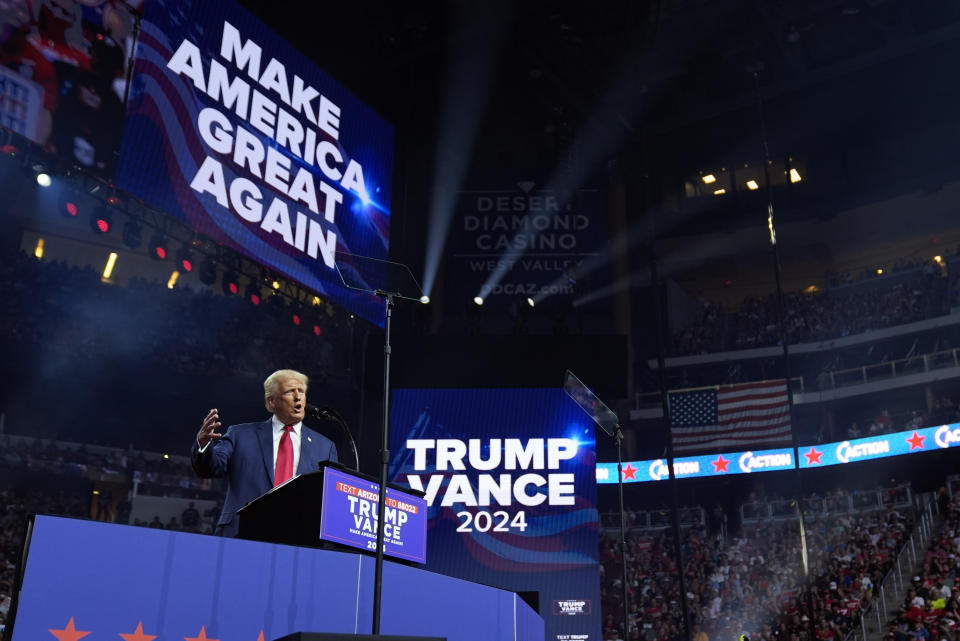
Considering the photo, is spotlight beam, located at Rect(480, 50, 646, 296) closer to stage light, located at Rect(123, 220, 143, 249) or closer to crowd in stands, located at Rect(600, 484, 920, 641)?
crowd in stands, located at Rect(600, 484, 920, 641)

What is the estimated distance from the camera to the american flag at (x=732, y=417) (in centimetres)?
2531

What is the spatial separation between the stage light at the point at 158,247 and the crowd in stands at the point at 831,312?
2305cm

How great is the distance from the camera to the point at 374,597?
13.8 ft

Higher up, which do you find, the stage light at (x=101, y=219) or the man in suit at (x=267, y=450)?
the stage light at (x=101, y=219)

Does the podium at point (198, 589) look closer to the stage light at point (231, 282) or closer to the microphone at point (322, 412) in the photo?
the microphone at point (322, 412)

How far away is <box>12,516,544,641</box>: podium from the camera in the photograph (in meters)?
3.04

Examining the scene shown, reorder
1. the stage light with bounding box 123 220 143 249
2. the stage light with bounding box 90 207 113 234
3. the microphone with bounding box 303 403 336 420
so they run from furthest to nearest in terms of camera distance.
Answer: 1. the stage light with bounding box 123 220 143 249
2. the stage light with bounding box 90 207 113 234
3. the microphone with bounding box 303 403 336 420

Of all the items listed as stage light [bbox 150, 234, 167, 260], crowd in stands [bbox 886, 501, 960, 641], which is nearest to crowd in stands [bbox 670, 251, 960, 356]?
crowd in stands [bbox 886, 501, 960, 641]

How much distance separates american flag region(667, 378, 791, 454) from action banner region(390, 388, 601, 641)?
10.3 meters

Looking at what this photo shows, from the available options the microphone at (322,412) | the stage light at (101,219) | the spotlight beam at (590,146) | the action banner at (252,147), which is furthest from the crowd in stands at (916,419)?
the microphone at (322,412)

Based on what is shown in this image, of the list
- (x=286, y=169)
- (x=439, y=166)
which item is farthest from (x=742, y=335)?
(x=286, y=169)

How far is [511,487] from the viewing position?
1678 cm

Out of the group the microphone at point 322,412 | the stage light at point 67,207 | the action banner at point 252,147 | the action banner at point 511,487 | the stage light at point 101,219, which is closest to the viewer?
the microphone at point 322,412

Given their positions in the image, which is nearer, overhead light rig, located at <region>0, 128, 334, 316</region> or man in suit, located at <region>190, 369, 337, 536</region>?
man in suit, located at <region>190, 369, 337, 536</region>
